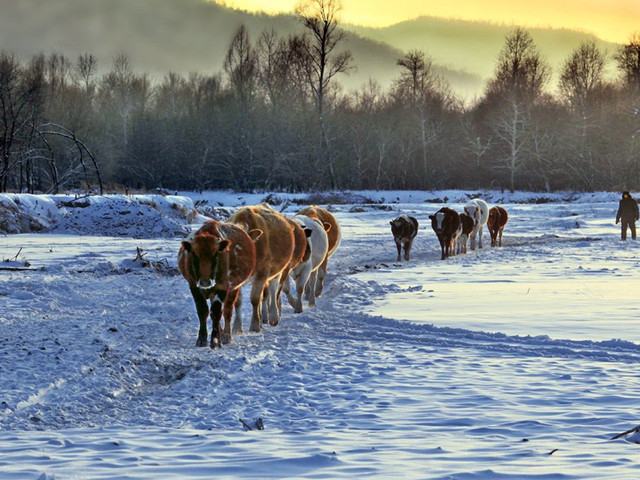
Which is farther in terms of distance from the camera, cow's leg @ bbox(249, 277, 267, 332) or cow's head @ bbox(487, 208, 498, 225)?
cow's head @ bbox(487, 208, 498, 225)

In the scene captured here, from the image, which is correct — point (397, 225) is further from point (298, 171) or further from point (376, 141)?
point (376, 141)

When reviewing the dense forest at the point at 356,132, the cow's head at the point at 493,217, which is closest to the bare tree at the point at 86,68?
the dense forest at the point at 356,132

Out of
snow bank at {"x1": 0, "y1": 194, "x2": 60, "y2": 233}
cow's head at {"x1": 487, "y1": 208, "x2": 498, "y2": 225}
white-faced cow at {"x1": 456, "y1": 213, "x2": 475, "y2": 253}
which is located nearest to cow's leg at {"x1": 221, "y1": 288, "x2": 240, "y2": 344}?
white-faced cow at {"x1": 456, "y1": 213, "x2": 475, "y2": 253}

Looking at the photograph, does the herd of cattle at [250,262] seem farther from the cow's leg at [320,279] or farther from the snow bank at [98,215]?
the snow bank at [98,215]

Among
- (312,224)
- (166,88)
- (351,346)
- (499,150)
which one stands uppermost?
(166,88)

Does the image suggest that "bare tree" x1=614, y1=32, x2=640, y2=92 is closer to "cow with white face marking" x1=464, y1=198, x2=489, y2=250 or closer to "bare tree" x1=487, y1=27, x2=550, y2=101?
"bare tree" x1=487, y1=27, x2=550, y2=101

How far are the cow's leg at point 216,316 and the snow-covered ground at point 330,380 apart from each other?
0.14 meters

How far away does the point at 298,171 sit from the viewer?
5378 centimetres

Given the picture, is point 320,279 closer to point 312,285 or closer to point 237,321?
point 312,285

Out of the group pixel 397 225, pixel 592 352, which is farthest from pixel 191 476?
pixel 397 225

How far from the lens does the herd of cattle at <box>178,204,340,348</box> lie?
8398mm

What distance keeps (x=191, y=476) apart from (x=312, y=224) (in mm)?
8170

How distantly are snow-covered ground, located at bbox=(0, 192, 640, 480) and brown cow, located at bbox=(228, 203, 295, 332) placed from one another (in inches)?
18.4

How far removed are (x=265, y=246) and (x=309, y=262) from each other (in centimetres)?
200
